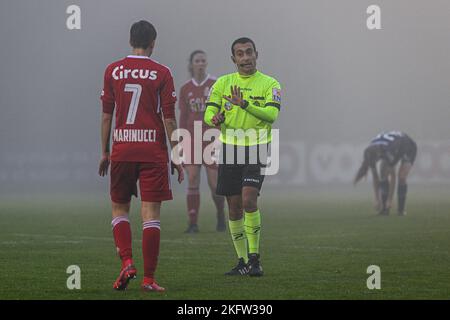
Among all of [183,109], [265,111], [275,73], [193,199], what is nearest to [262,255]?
[265,111]

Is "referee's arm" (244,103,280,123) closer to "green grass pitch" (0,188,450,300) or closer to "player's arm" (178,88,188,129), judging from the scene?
"green grass pitch" (0,188,450,300)

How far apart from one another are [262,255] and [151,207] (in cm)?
353

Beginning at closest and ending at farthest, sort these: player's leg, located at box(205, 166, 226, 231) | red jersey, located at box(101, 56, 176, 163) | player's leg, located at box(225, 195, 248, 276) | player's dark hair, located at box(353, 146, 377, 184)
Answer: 1. red jersey, located at box(101, 56, 176, 163)
2. player's leg, located at box(225, 195, 248, 276)
3. player's leg, located at box(205, 166, 226, 231)
4. player's dark hair, located at box(353, 146, 377, 184)

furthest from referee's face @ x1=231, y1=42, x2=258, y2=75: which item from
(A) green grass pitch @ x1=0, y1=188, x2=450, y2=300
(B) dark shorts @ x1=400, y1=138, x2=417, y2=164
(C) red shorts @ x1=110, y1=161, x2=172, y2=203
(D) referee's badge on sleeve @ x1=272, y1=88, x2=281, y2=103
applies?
(B) dark shorts @ x1=400, y1=138, x2=417, y2=164

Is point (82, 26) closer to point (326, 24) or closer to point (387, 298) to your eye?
point (326, 24)

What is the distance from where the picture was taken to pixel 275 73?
136 feet

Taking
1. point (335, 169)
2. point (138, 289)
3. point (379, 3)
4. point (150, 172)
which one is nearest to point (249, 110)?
point (150, 172)

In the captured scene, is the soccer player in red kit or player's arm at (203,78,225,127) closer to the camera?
the soccer player in red kit

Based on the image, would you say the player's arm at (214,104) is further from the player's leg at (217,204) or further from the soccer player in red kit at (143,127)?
the player's leg at (217,204)

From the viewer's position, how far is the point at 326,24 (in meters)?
44.4

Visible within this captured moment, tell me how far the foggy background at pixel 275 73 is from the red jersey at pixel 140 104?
2528 centimetres

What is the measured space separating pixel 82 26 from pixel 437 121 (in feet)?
51.9

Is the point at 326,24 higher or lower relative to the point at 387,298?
higher

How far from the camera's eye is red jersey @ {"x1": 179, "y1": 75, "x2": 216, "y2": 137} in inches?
585
